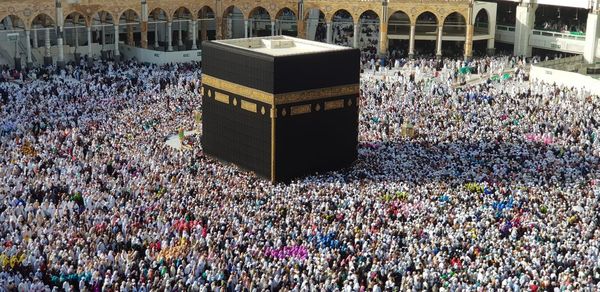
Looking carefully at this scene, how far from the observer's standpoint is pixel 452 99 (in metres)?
38.6

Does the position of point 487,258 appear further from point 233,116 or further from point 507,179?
point 233,116

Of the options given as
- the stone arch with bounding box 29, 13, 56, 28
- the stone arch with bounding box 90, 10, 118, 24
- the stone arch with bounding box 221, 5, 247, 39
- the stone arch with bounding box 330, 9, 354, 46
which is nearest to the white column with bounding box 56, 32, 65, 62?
the stone arch with bounding box 29, 13, 56, 28

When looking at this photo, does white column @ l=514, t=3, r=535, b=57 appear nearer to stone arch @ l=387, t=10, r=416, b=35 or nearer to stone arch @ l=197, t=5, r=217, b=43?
stone arch @ l=387, t=10, r=416, b=35

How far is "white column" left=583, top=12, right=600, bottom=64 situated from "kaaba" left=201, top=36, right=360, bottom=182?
23248 millimetres


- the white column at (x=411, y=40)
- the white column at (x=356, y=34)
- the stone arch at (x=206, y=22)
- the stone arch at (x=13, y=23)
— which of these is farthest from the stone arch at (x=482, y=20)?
the stone arch at (x=13, y=23)

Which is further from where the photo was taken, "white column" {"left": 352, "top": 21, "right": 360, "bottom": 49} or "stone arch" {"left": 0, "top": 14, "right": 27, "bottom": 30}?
"white column" {"left": 352, "top": 21, "right": 360, "bottom": 49}

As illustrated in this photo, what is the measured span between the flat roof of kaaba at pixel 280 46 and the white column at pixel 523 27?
932 inches

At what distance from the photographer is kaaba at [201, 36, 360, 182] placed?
2859 cm

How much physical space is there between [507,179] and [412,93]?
13020mm

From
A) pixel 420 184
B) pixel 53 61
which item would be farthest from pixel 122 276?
pixel 53 61

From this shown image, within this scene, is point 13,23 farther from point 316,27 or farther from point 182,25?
point 316,27

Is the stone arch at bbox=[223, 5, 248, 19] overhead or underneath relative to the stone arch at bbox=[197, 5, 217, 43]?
overhead

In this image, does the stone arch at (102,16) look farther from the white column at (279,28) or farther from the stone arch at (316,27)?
the stone arch at (316,27)

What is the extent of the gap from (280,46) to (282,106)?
368cm
